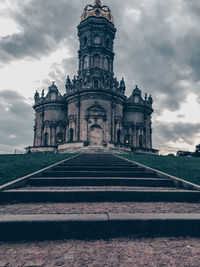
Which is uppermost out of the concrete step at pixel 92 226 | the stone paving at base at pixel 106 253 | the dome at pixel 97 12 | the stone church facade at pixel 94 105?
the dome at pixel 97 12

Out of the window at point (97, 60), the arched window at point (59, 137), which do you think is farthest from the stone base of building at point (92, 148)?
the window at point (97, 60)

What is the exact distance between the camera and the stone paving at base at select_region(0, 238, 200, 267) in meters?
2.35

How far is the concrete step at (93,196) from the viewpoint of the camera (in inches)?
180

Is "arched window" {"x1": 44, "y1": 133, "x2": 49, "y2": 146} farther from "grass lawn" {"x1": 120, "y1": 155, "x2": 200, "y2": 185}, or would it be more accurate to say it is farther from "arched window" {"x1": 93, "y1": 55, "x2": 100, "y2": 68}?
"grass lawn" {"x1": 120, "y1": 155, "x2": 200, "y2": 185}

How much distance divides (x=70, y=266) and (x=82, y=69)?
1768 inches

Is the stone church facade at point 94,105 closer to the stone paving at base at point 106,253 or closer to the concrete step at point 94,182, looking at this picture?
the concrete step at point 94,182

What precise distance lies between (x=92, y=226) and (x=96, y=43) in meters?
45.8

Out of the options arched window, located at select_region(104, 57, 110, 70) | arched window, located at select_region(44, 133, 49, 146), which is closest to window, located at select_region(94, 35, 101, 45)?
arched window, located at select_region(104, 57, 110, 70)

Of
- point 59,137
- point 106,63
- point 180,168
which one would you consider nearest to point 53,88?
point 59,137

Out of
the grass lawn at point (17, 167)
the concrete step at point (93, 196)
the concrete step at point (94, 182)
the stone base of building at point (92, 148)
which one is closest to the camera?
the concrete step at point (93, 196)

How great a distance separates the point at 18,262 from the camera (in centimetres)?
235

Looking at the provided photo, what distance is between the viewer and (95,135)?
3559cm

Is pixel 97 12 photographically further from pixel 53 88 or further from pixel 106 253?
pixel 106 253

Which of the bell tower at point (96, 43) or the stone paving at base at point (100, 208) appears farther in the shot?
the bell tower at point (96, 43)
